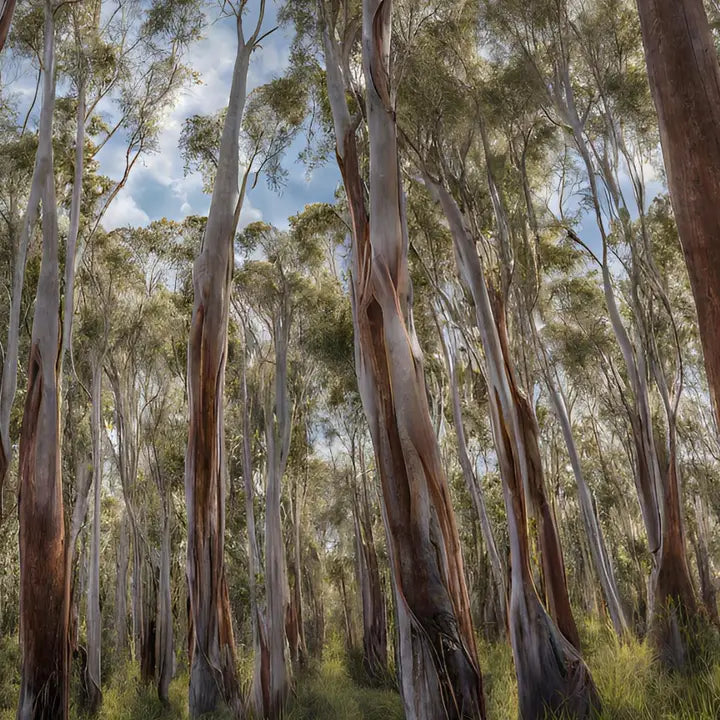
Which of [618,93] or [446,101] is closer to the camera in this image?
[446,101]

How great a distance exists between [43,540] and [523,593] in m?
4.15

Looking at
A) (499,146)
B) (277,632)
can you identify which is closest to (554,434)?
(499,146)

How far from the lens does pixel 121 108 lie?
10820 mm

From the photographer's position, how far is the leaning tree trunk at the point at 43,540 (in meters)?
5.18

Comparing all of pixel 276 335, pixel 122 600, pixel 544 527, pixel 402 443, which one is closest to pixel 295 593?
pixel 122 600

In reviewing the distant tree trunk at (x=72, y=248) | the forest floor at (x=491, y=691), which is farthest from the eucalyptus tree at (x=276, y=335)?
the distant tree trunk at (x=72, y=248)

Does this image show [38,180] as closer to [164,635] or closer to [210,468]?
[210,468]

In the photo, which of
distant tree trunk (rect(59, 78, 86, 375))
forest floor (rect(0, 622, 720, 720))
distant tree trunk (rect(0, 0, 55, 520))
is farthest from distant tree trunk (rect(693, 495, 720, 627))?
distant tree trunk (rect(0, 0, 55, 520))

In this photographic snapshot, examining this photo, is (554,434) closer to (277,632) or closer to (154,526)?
(277,632)

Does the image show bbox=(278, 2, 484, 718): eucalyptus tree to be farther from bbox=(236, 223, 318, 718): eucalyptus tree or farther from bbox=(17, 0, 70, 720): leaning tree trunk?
bbox=(236, 223, 318, 718): eucalyptus tree

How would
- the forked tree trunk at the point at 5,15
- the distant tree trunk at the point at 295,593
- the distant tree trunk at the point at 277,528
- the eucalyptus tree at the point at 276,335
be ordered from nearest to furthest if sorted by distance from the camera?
1. the forked tree trunk at the point at 5,15
2. the distant tree trunk at the point at 277,528
3. the eucalyptus tree at the point at 276,335
4. the distant tree trunk at the point at 295,593

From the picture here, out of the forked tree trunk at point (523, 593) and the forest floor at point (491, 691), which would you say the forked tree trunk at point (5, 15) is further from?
the forest floor at point (491, 691)

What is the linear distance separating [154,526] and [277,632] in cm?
971

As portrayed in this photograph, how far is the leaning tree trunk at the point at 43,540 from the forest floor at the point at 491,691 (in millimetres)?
4110
